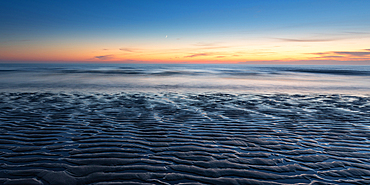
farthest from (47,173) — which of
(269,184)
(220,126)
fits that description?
(220,126)

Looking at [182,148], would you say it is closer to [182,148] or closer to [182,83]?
[182,148]

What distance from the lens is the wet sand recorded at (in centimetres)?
388

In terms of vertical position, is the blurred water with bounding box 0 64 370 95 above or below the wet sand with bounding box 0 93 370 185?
above

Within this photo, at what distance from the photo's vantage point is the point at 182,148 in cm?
526

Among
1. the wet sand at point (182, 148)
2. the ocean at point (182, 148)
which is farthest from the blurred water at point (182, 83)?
the wet sand at point (182, 148)

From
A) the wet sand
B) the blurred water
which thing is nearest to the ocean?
the wet sand

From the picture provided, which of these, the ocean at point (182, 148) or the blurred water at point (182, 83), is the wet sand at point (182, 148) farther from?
the blurred water at point (182, 83)

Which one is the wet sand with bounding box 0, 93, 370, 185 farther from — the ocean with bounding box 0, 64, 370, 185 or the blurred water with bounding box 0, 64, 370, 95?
the blurred water with bounding box 0, 64, 370, 95

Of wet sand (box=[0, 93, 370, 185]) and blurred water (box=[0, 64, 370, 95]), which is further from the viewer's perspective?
blurred water (box=[0, 64, 370, 95])

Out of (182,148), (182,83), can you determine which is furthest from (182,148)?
(182,83)

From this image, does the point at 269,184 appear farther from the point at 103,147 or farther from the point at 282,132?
the point at 103,147

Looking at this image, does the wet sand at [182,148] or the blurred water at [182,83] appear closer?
the wet sand at [182,148]

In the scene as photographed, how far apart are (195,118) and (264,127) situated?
262cm

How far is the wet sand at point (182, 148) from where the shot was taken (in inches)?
153
